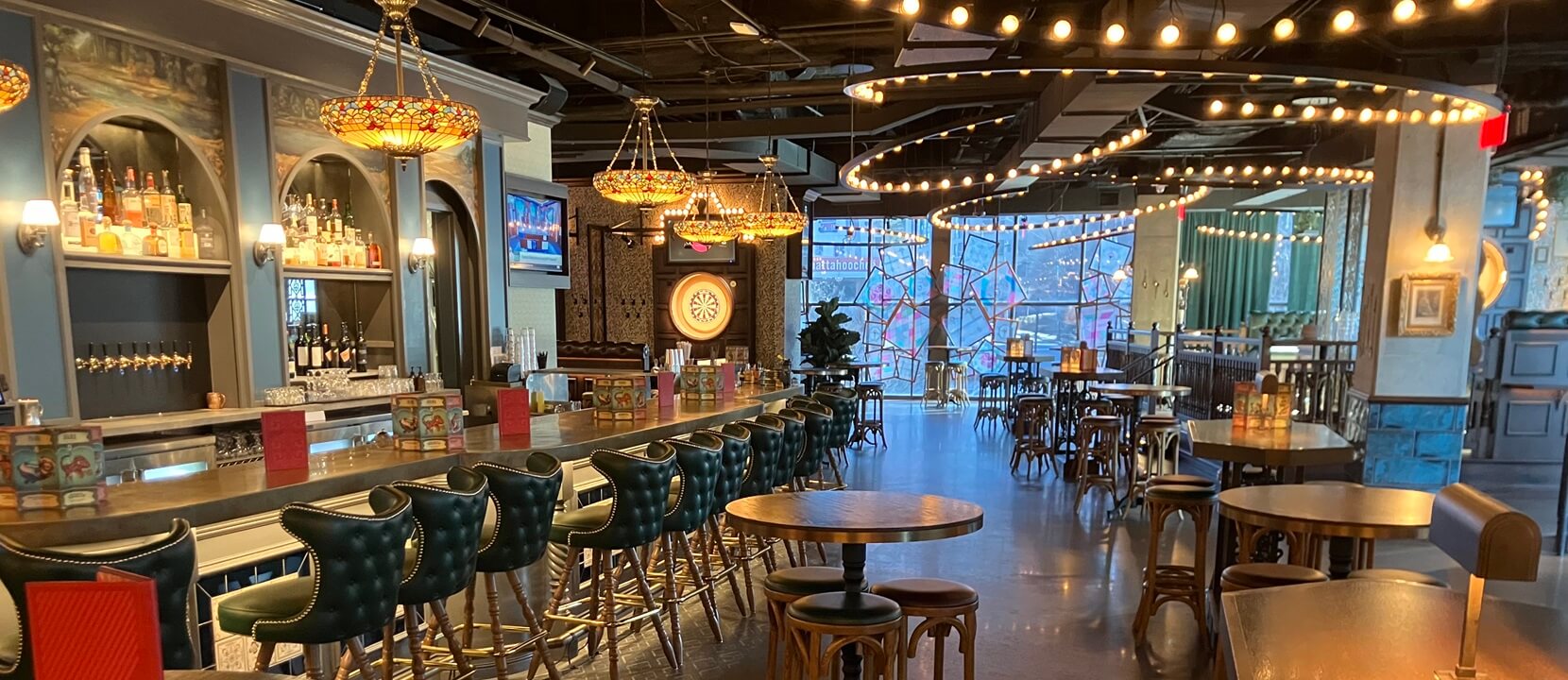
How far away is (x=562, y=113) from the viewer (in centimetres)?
872

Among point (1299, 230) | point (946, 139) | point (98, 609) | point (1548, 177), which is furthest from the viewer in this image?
point (1299, 230)

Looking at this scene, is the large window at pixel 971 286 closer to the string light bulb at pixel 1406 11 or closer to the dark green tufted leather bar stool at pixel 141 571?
the string light bulb at pixel 1406 11

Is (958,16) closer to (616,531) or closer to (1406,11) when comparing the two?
(1406,11)

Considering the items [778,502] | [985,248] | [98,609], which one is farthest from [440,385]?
[985,248]

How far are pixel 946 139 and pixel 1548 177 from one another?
6850 mm

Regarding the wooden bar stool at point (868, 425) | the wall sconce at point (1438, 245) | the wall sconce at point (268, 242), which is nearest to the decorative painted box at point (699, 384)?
the wall sconce at point (268, 242)

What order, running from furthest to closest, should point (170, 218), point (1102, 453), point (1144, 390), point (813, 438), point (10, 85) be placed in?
1. point (1144, 390)
2. point (1102, 453)
3. point (813, 438)
4. point (170, 218)
5. point (10, 85)

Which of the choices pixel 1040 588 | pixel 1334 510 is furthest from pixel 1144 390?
pixel 1334 510

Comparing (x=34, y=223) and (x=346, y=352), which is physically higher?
(x=34, y=223)

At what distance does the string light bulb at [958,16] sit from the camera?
3.69 meters

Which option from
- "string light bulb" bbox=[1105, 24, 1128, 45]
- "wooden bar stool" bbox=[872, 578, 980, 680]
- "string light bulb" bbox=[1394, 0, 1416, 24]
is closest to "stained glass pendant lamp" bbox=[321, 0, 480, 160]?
"wooden bar stool" bbox=[872, 578, 980, 680]

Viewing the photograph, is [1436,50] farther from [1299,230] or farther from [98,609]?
[1299,230]

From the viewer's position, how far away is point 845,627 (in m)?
2.80

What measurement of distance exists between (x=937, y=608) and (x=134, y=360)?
→ 14.5 feet
